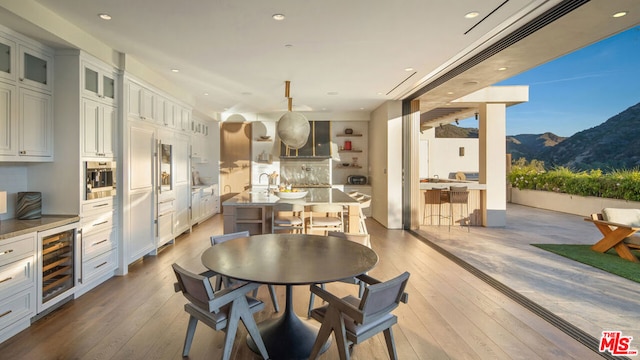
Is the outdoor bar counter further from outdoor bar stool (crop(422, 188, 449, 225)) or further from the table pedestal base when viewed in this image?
the table pedestal base

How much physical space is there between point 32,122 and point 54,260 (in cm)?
129

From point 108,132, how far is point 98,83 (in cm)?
54

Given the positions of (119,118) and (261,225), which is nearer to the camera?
(119,118)

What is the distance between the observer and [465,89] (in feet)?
17.6

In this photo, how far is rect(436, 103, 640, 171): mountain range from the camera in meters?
19.7

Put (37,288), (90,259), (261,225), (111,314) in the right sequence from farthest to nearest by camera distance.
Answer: (261,225)
(90,259)
(111,314)
(37,288)

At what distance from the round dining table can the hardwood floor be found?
215mm

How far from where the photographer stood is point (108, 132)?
3586 mm

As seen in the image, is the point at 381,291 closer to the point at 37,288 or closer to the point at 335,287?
the point at 335,287

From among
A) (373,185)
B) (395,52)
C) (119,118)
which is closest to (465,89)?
(395,52)

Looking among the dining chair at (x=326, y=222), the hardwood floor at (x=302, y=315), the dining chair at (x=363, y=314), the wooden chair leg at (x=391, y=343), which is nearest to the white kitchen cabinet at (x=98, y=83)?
the hardwood floor at (x=302, y=315)

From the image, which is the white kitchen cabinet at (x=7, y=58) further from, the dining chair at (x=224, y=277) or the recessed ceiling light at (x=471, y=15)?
the recessed ceiling light at (x=471, y=15)

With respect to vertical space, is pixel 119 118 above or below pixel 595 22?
below

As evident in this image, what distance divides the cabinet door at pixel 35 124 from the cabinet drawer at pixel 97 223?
0.75m
